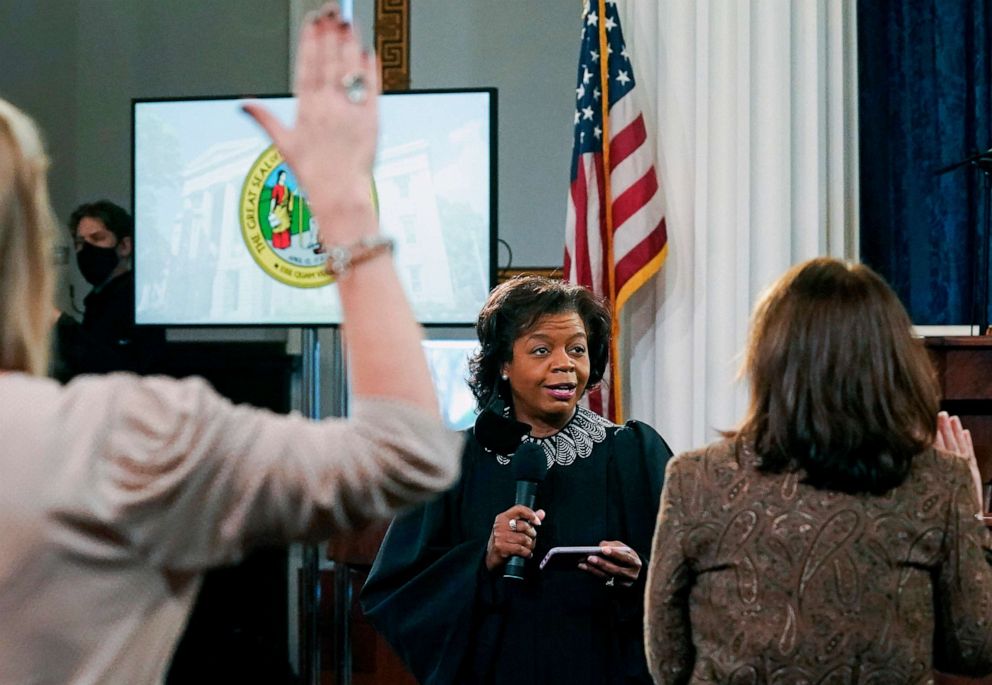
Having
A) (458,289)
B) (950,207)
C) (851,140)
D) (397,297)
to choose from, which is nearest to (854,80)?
(851,140)

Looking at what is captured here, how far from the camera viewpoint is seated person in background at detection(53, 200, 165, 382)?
530cm

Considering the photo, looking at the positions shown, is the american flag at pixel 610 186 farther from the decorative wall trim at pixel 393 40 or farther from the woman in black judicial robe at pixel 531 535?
the decorative wall trim at pixel 393 40

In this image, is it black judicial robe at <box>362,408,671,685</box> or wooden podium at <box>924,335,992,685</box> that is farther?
wooden podium at <box>924,335,992,685</box>

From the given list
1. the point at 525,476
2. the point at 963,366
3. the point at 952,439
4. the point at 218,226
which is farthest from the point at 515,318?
the point at 218,226

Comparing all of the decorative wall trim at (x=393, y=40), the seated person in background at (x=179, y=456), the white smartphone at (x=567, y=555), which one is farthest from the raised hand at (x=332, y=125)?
the decorative wall trim at (x=393, y=40)

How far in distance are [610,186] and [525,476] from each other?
1764mm

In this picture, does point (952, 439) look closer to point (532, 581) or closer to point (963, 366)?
point (532, 581)

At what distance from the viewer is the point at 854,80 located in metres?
4.60

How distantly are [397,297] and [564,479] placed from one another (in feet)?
6.88

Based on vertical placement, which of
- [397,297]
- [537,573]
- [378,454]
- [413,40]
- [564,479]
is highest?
[413,40]

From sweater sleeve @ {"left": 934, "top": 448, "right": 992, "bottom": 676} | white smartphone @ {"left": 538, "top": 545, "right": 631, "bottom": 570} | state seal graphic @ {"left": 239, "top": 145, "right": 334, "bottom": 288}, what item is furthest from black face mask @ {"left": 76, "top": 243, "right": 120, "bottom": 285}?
sweater sleeve @ {"left": 934, "top": 448, "right": 992, "bottom": 676}

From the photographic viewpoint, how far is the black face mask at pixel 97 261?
5973mm

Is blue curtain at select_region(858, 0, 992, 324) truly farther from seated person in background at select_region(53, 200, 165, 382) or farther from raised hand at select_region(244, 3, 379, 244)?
raised hand at select_region(244, 3, 379, 244)

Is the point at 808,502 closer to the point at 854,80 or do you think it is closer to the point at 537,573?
the point at 537,573
